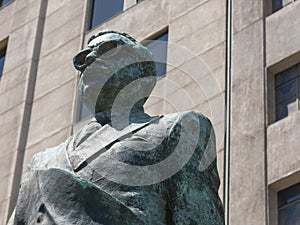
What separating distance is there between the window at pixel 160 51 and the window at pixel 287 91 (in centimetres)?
267

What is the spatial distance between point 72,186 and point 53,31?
80.2 ft

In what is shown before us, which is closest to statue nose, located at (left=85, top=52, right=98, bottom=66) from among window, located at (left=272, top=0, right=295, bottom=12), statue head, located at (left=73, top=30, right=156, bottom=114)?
statue head, located at (left=73, top=30, right=156, bottom=114)

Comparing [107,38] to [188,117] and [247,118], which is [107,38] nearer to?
[188,117]

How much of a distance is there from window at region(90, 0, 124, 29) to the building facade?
35 mm

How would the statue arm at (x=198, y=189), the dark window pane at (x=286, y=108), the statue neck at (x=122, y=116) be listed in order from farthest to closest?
the dark window pane at (x=286, y=108) → the statue neck at (x=122, y=116) → the statue arm at (x=198, y=189)

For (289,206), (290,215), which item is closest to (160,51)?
(289,206)

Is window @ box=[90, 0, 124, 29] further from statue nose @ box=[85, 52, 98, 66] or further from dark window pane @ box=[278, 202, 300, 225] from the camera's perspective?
statue nose @ box=[85, 52, 98, 66]

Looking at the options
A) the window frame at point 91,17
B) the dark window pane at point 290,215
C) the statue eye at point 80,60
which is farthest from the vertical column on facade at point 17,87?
the statue eye at point 80,60

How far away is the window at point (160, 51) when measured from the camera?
26.2 meters

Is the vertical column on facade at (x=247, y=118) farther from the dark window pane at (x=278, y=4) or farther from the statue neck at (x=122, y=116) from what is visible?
the statue neck at (x=122, y=116)

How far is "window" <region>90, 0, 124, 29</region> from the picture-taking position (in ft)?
96.4

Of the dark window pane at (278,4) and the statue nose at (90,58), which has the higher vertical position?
the dark window pane at (278,4)

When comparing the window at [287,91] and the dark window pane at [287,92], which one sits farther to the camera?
the dark window pane at [287,92]

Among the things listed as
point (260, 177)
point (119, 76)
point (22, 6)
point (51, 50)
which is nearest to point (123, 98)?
point (119, 76)
